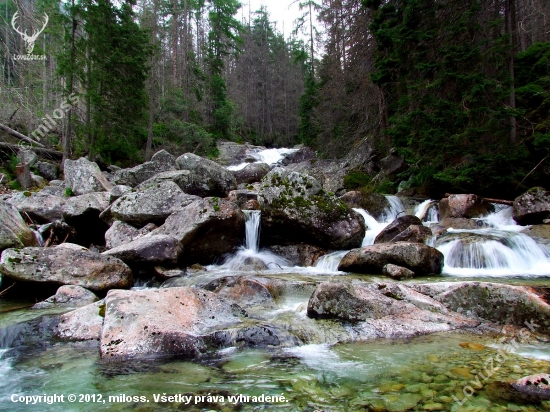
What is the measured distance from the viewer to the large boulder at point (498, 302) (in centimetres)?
486

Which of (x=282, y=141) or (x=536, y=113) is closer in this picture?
(x=536, y=113)

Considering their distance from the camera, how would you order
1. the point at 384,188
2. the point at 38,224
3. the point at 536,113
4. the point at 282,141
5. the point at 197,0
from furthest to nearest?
the point at 282,141, the point at 197,0, the point at 384,188, the point at 536,113, the point at 38,224

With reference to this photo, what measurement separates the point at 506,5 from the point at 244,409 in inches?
581

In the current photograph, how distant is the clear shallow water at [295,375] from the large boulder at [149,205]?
6384 mm

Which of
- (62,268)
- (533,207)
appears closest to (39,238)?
(62,268)

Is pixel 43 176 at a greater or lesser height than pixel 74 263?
greater

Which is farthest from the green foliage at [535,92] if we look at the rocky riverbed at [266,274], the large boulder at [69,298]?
the large boulder at [69,298]

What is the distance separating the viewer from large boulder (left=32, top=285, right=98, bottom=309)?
6.36 meters

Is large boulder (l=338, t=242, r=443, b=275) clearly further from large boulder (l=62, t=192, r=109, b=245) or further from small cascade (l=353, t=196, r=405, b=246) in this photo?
large boulder (l=62, t=192, r=109, b=245)

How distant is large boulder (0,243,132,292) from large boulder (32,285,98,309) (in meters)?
0.31

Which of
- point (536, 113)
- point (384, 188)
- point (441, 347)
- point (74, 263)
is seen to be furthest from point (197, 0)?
point (441, 347)

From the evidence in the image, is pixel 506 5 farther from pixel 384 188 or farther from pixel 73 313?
pixel 73 313

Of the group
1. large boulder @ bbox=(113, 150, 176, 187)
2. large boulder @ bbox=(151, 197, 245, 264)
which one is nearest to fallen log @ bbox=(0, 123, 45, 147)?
large boulder @ bbox=(113, 150, 176, 187)

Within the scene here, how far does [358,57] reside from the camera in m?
18.8
